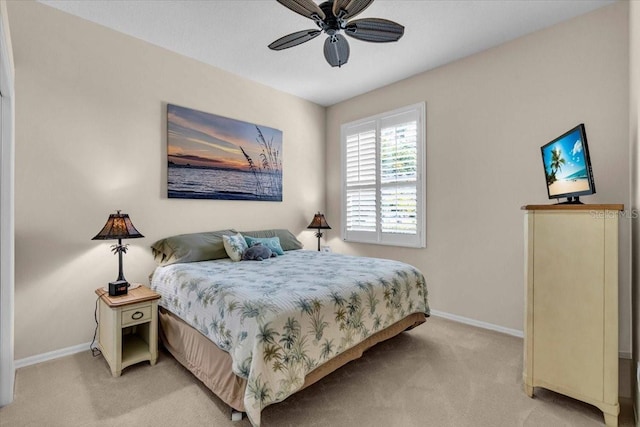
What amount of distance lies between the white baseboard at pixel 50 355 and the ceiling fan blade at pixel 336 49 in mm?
3203

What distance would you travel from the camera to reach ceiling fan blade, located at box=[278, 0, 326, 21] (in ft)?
5.97

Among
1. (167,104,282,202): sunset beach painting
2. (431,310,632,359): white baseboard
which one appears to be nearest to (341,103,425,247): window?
(431,310,632,359): white baseboard

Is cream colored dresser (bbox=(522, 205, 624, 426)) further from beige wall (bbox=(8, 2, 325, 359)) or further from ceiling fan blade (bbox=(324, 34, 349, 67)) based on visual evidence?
beige wall (bbox=(8, 2, 325, 359))

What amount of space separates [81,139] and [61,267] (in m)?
1.11

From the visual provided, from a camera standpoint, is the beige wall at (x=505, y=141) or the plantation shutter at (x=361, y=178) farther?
the plantation shutter at (x=361, y=178)

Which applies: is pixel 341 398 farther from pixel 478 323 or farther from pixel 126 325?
pixel 478 323

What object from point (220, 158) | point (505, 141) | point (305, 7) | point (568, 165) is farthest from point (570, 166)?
point (220, 158)

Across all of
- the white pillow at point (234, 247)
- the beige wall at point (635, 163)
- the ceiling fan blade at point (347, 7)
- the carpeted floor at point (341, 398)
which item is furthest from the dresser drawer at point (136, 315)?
the beige wall at point (635, 163)

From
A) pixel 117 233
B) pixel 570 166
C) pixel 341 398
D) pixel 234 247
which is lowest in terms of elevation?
pixel 341 398

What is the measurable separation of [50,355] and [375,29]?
358cm

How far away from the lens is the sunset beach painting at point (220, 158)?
3.21 m

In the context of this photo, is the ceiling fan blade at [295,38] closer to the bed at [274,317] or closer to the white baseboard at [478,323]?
the bed at [274,317]

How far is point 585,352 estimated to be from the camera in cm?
184

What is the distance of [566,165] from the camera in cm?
210
